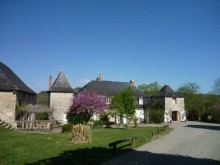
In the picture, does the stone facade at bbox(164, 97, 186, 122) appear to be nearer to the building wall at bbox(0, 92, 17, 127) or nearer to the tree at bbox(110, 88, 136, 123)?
the tree at bbox(110, 88, 136, 123)

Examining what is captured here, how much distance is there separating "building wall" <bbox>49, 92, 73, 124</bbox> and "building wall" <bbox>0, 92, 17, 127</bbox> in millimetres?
10678

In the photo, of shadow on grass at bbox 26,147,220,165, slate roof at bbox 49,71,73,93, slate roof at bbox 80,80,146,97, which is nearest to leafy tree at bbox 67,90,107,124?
slate roof at bbox 49,71,73,93

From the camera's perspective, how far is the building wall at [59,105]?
39.6m

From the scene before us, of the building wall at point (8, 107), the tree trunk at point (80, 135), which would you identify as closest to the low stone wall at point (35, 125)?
the building wall at point (8, 107)

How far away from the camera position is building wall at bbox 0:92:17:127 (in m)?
28.7

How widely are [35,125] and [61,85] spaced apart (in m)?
12.2

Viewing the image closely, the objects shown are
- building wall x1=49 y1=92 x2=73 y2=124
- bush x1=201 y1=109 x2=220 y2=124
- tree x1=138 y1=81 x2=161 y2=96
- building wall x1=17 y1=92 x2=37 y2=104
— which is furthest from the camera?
tree x1=138 y1=81 x2=161 y2=96

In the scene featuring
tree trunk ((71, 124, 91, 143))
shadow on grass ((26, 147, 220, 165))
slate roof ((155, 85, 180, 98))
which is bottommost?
→ shadow on grass ((26, 147, 220, 165))

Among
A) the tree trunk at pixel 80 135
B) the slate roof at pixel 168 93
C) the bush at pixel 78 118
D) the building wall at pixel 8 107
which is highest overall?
the slate roof at pixel 168 93

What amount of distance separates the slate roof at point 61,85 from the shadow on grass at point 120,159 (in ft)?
89.0

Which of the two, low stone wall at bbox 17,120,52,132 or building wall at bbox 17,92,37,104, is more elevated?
building wall at bbox 17,92,37,104

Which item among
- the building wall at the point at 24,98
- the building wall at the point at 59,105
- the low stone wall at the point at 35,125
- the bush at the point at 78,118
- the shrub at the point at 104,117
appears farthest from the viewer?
the building wall at the point at 59,105

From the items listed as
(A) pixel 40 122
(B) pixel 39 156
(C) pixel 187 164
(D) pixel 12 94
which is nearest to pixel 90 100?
(A) pixel 40 122

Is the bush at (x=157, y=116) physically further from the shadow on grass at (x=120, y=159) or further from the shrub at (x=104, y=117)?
the shadow on grass at (x=120, y=159)
